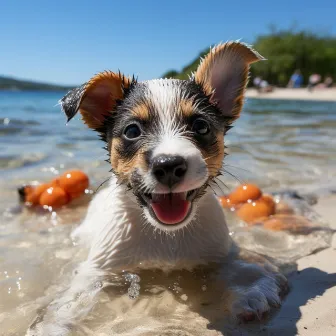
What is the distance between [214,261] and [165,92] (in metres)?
1.54

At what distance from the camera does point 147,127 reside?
3.39 m

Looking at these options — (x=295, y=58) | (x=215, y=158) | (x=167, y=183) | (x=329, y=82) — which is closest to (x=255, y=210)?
(x=215, y=158)

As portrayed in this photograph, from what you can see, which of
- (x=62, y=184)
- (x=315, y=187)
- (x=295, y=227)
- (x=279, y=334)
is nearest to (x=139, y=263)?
(x=279, y=334)

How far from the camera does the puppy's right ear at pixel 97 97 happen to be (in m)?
3.58

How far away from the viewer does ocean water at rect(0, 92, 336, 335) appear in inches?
144

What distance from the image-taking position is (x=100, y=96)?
3.90 m

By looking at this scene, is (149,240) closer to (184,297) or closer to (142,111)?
(184,297)

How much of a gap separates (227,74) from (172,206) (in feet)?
4.47

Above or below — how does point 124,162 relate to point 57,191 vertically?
above

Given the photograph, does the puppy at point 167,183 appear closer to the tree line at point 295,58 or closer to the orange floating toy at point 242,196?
the orange floating toy at point 242,196

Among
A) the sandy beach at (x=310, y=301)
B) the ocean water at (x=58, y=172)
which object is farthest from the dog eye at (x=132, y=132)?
the sandy beach at (x=310, y=301)

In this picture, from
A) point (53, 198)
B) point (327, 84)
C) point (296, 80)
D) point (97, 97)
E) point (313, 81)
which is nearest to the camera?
point (97, 97)

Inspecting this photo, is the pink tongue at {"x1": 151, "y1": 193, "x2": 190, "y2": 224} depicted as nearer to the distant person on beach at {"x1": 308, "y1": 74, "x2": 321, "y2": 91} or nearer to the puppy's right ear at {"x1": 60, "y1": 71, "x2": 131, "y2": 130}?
the puppy's right ear at {"x1": 60, "y1": 71, "x2": 131, "y2": 130}

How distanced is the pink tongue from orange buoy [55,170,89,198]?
393 centimetres
